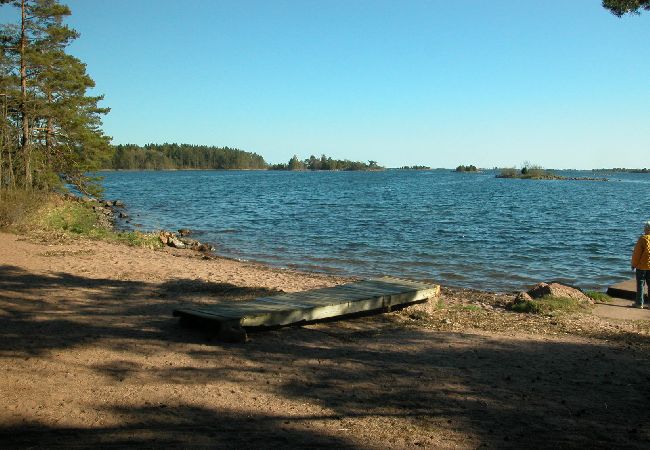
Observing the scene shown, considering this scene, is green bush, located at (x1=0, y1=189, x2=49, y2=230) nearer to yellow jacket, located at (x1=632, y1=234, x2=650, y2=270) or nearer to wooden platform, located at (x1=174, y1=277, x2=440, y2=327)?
wooden platform, located at (x1=174, y1=277, x2=440, y2=327)

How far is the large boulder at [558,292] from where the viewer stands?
11.9m

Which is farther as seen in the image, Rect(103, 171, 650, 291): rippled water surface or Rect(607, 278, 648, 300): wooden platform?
Rect(103, 171, 650, 291): rippled water surface

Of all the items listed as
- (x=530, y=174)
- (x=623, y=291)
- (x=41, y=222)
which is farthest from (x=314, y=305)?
(x=530, y=174)

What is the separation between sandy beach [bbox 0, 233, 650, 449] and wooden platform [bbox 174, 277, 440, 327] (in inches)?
9.6

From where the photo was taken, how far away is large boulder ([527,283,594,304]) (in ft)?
38.9

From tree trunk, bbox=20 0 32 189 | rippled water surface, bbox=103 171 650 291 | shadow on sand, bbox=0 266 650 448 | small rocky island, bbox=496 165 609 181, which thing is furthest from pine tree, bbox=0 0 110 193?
small rocky island, bbox=496 165 609 181

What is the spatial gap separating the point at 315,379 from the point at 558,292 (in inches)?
298

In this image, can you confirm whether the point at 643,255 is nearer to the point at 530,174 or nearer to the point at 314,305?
the point at 314,305

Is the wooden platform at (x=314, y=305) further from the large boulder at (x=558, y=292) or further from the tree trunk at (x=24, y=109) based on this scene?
the tree trunk at (x=24, y=109)

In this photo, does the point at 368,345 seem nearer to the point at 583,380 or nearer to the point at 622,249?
the point at 583,380

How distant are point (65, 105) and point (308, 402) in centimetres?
2886

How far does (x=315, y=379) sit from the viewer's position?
6422 millimetres

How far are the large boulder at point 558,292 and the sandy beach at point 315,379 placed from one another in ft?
4.56

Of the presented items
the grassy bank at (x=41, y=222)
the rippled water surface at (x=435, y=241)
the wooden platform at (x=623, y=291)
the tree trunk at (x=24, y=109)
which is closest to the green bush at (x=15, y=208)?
the grassy bank at (x=41, y=222)
